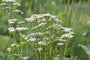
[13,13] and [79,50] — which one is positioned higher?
[13,13]

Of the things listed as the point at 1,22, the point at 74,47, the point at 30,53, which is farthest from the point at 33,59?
the point at 1,22

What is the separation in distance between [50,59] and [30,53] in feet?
0.45

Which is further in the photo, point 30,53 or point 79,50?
point 79,50

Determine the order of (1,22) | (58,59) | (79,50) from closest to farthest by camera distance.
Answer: (58,59) → (79,50) → (1,22)

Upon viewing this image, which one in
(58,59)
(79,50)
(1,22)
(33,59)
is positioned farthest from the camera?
(1,22)

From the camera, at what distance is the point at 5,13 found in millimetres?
1107

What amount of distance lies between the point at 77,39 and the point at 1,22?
52.9 inches

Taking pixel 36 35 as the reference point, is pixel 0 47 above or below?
below

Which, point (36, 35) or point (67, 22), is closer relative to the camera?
point (36, 35)

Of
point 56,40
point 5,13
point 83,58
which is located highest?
point 5,13

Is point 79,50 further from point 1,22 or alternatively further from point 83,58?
point 1,22

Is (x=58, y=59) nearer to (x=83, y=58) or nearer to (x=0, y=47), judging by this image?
(x=83, y=58)

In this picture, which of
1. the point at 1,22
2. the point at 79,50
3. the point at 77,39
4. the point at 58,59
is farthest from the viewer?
the point at 1,22

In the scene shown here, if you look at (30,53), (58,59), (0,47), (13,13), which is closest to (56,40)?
(58,59)
